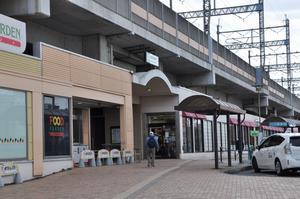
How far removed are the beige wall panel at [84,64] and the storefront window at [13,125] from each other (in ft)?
15.3

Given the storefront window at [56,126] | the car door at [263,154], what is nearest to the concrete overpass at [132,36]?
the storefront window at [56,126]

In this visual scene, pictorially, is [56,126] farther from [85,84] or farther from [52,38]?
[52,38]

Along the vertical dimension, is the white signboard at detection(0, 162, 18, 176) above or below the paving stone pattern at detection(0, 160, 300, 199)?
above

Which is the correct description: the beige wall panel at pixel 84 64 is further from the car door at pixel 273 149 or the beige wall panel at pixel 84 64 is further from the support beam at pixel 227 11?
the support beam at pixel 227 11

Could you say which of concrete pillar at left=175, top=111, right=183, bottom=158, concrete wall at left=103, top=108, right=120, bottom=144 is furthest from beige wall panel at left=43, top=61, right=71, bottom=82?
concrete pillar at left=175, top=111, right=183, bottom=158

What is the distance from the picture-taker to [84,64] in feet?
82.7

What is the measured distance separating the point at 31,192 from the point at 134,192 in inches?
115

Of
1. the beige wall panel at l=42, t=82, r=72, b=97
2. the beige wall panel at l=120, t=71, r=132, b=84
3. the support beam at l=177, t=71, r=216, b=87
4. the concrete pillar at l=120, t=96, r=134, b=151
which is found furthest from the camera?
the support beam at l=177, t=71, r=216, b=87

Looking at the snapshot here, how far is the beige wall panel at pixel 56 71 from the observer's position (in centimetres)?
2153

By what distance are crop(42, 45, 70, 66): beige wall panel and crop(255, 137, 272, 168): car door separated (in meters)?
8.86

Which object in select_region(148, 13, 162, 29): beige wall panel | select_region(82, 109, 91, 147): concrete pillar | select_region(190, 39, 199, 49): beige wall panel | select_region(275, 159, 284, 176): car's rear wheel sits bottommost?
select_region(275, 159, 284, 176): car's rear wheel

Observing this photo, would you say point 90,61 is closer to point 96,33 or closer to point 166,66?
point 96,33

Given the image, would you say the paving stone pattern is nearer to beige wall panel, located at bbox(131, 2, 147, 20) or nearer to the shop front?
the shop front

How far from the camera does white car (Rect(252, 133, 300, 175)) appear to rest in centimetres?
2033
